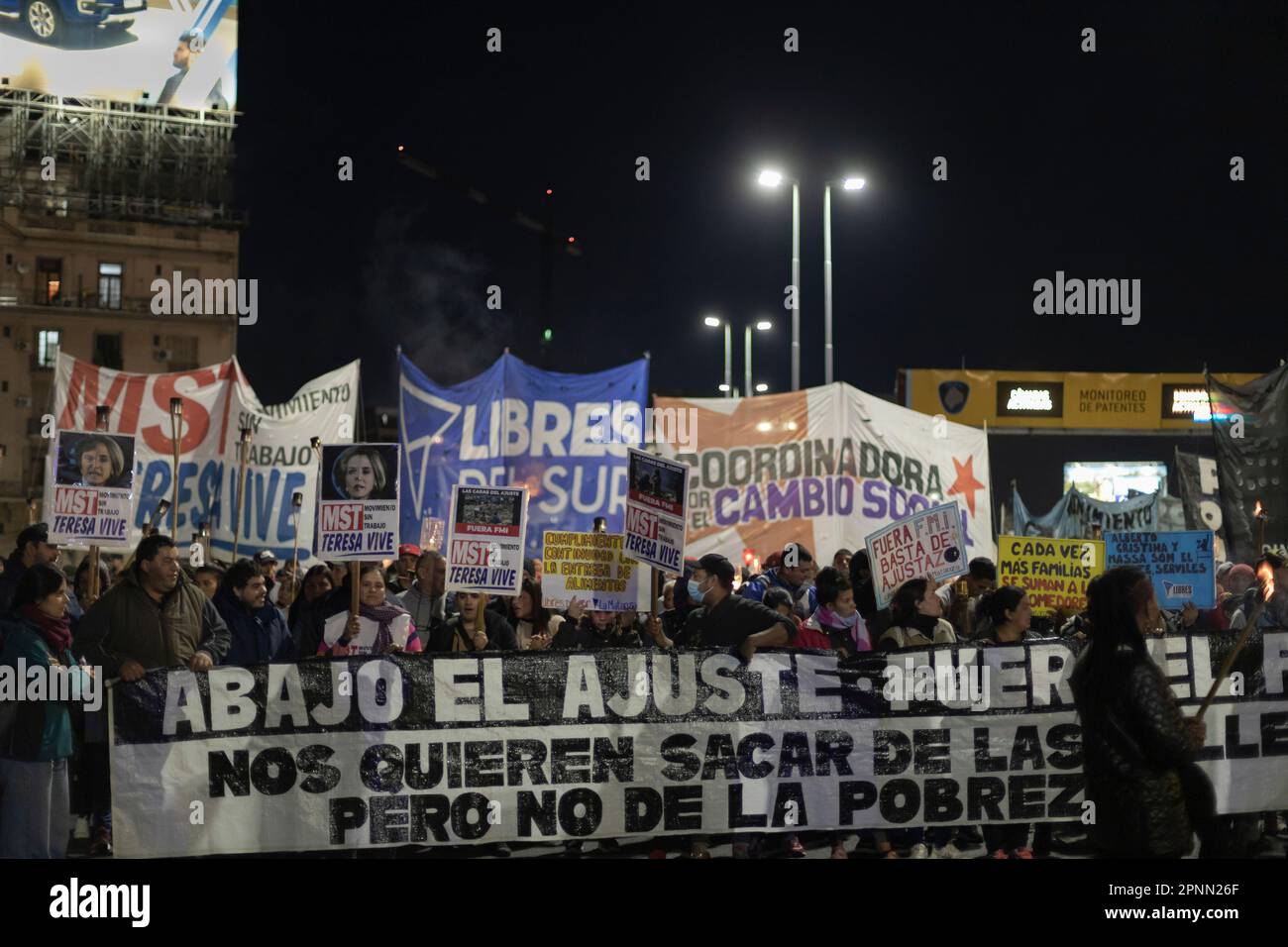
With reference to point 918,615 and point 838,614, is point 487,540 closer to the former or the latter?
point 838,614

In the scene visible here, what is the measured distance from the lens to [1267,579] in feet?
36.3

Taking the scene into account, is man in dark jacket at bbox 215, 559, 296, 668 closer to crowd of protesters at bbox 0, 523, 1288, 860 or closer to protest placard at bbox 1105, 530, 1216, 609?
crowd of protesters at bbox 0, 523, 1288, 860

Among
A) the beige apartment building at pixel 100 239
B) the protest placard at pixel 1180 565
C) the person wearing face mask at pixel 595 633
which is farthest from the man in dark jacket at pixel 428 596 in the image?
the beige apartment building at pixel 100 239

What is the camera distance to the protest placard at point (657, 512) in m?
9.91

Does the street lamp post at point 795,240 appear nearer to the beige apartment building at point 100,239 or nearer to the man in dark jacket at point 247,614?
the man in dark jacket at point 247,614

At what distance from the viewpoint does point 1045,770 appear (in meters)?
8.64

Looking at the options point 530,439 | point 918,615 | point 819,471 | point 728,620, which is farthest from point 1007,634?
point 530,439

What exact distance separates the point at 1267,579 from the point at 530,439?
8.64 metres

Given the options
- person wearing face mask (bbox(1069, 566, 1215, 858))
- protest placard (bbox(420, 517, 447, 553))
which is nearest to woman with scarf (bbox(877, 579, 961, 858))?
person wearing face mask (bbox(1069, 566, 1215, 858))

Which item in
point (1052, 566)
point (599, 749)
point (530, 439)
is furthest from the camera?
point (530, 439)

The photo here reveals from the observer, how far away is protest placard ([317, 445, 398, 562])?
9367 mm
